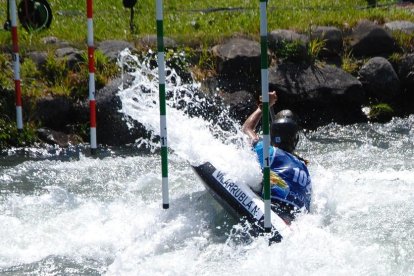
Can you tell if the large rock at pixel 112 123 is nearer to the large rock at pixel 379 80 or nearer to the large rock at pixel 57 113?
the large rock at pixel 57 113

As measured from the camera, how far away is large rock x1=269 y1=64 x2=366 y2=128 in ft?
33.9

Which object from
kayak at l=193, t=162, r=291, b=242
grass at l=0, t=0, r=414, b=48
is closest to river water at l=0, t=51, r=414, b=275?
kayak at l=193, t=162, r=291, b=242

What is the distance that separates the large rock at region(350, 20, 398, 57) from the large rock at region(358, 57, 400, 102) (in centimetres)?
28

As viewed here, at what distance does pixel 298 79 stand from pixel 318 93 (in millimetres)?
290

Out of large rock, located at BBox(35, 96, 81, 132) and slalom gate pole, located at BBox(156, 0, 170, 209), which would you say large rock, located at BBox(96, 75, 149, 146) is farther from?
slalom gate pole, located at BBox(156, 0, 170, 209)

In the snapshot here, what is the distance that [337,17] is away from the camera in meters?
11.7

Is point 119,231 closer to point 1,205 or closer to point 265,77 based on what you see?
point 1,205

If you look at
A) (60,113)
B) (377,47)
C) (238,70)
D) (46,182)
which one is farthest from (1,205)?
(377,47)

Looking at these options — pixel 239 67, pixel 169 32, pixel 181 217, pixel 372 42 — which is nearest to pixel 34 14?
pixel 169 32

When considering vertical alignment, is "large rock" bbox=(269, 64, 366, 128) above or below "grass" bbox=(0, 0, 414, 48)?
below

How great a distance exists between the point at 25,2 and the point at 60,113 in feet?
6.80

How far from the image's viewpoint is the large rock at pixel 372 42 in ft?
36.6

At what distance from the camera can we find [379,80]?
10797mm

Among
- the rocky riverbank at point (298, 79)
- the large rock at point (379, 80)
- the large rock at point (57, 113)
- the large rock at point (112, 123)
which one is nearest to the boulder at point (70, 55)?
the rocky riverbank at point (298, 79)
